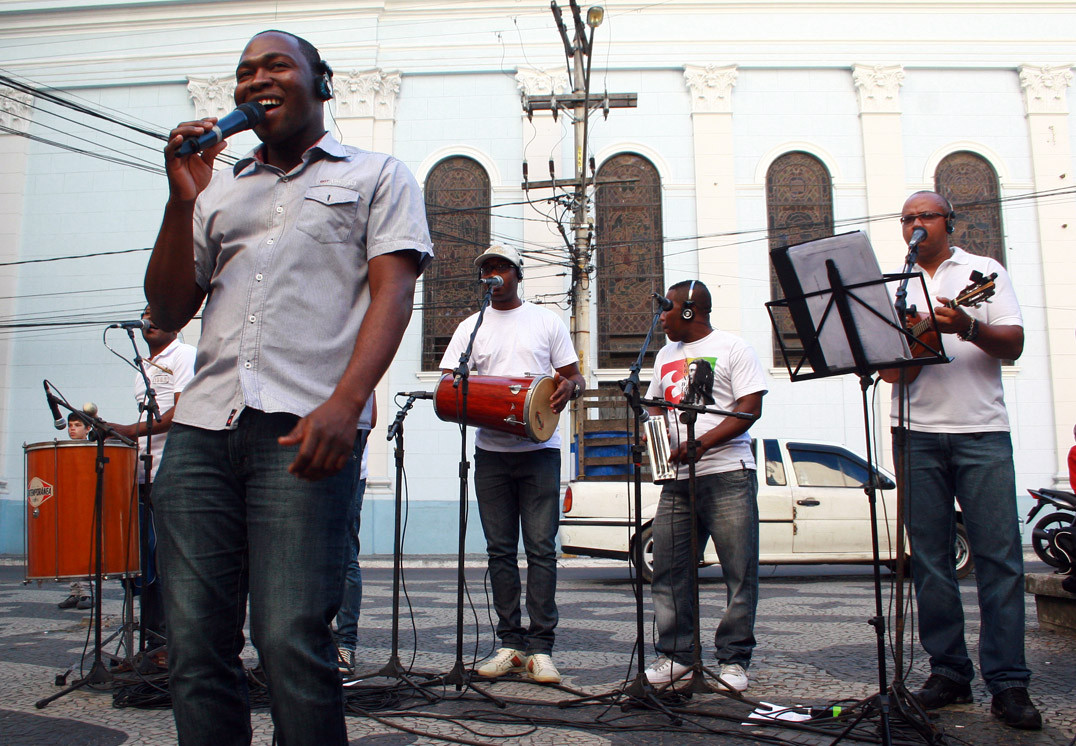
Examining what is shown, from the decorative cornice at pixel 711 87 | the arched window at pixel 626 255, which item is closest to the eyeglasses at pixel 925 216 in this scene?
the arched window at pixel 626 255

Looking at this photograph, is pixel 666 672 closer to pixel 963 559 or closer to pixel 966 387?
pixel 966 387

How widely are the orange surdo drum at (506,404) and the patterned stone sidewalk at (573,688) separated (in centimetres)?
125

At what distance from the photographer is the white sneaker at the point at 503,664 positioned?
14.5 feet

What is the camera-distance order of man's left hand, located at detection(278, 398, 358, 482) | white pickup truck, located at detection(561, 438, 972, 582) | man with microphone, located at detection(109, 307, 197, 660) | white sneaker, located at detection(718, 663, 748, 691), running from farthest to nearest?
white pickup truck, located at detection(561, 438, 972, 582) < man with microphone, located at detection(109, 307, 197, 660) < white sneaker, located at detection(718, 663, 748, 691) < man's left hand, located at detection(278, 398, 358, 482)

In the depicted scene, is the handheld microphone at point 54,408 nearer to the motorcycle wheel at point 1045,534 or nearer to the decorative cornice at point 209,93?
the motorcycle wheel at point 1045,534

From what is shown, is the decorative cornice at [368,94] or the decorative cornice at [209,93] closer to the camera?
the decorative cornice at [368,94]

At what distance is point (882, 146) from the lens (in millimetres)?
18438

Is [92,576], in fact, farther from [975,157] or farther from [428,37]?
[975,157]

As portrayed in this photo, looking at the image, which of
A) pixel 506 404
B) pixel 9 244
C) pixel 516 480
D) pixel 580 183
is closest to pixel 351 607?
pixel 516 480

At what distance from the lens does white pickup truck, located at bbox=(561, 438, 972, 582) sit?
10.3 m

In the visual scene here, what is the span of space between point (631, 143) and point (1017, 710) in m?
16.5

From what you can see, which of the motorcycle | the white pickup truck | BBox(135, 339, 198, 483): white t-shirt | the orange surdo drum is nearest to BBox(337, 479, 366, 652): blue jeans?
the orange surdo drum

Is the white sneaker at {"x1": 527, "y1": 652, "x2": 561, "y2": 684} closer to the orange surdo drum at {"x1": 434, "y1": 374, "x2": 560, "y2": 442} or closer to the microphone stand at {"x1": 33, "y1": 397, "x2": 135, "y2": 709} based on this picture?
the orange surdo drum at {"x1": 434, "y1": 374, "x2": 560, "y2": 442}

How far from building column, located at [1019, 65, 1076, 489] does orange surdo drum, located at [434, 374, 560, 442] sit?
1629cm
